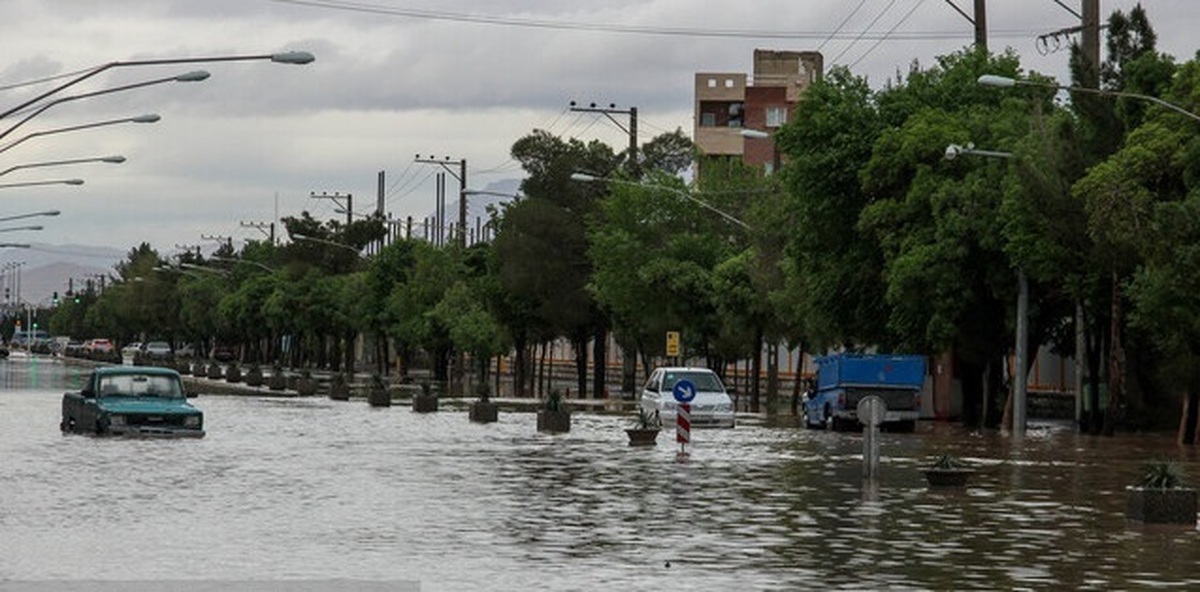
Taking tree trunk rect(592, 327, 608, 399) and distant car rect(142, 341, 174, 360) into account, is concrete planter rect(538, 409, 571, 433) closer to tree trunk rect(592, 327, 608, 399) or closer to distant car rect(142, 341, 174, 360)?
tree trunk rect(592, 327, 608, 399)

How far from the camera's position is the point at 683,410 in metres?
40.7

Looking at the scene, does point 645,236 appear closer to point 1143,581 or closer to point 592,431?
point 592,431

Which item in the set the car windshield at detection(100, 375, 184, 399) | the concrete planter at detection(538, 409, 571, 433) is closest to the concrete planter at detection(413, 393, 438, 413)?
the concrete planter at detection(538, 409, 571, 433)

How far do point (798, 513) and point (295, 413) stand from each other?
38.8 m

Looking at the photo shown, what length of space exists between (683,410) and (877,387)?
65.8 feet

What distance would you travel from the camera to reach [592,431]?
174 ft

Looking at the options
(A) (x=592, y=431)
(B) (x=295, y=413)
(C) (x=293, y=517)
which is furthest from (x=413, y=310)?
(C) (x=293, y=517)

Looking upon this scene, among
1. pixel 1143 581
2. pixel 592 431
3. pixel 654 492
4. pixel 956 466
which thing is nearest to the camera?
pixel 1143 581

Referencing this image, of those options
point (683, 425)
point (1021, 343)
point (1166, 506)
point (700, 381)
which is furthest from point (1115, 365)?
point (1166, 506)

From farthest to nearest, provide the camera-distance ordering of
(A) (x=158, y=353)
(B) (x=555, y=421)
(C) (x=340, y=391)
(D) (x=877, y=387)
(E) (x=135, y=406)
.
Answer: (A) (x=158, y=353), (C) (x=340, y=391), (D) (x=877, y=387), (B) (x=555, y=421), (E) (x=135, y=406)

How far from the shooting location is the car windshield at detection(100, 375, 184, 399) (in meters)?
45.3

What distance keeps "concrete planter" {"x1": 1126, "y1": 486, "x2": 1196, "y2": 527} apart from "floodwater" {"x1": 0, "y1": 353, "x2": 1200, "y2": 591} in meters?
0.56

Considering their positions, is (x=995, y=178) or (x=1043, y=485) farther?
(x=995, y=178)

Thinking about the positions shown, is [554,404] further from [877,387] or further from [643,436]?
[877,387]
